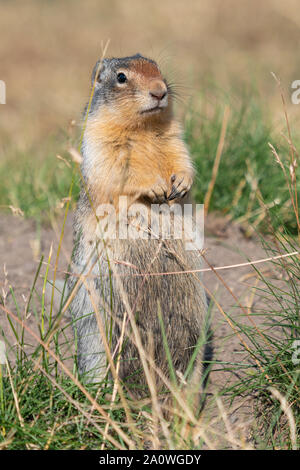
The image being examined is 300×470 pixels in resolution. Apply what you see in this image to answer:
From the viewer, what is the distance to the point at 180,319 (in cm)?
329

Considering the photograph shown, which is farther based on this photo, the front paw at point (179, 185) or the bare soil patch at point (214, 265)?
the bare soil patch at point (214, 265)

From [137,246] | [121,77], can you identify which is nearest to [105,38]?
[121,77]

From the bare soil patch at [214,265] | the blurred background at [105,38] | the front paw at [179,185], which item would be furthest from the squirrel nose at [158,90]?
the blurred background at [105,38]

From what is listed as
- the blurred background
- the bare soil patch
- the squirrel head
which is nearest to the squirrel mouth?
the squirrel head

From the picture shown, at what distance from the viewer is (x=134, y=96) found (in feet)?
11.2

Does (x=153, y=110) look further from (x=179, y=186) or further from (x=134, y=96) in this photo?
(x=179, y=186)

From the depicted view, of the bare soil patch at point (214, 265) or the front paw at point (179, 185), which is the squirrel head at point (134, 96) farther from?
the bare soil patch at point (214, 265)

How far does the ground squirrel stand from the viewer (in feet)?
10.5

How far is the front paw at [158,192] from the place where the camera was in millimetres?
3270

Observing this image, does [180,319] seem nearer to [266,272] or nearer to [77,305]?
[77,305]

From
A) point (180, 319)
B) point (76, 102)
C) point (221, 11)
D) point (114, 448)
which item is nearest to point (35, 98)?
point (76, 102)

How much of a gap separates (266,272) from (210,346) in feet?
3.06

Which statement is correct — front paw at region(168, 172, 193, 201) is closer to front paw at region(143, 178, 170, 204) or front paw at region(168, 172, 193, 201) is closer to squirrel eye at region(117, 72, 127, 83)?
front paw at region(143, 178, 170, 204)

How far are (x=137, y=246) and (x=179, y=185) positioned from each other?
40cm
